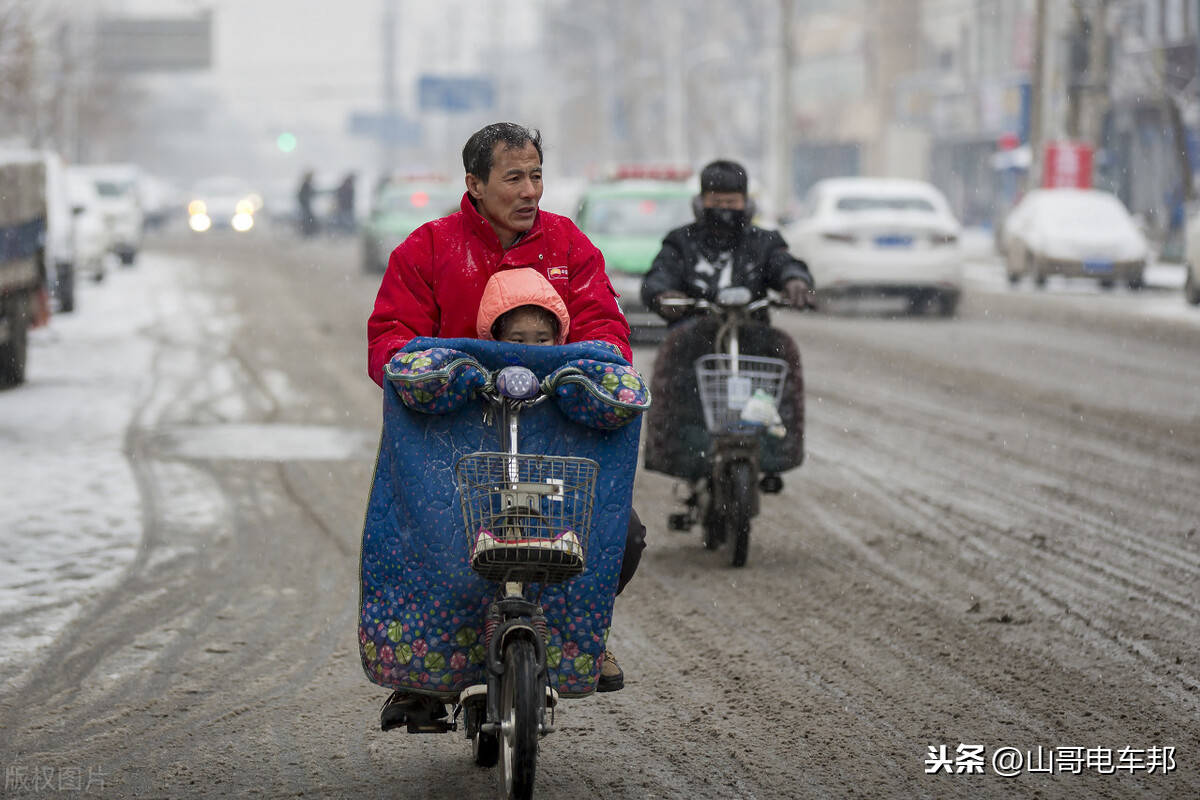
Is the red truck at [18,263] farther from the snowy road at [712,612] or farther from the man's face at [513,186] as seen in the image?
the man's face at [513,186]

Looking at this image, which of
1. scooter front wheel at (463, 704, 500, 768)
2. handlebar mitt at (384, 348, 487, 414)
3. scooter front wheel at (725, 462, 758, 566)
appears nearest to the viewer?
handlebar mitt at (384, 348, 487, 414)

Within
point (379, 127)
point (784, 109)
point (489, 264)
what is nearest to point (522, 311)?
point (489, 264)

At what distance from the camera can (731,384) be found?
880cm

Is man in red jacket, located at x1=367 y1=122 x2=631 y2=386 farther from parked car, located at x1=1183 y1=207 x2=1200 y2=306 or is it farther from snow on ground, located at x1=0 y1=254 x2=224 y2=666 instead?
parked car, located at x1=1183 y1=207 x2=1200 y2=306

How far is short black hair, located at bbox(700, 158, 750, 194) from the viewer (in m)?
8.92

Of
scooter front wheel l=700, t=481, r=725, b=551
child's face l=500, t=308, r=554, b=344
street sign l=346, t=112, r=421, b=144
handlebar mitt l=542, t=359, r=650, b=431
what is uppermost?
street sign l=346, t=112, r=421, b=144

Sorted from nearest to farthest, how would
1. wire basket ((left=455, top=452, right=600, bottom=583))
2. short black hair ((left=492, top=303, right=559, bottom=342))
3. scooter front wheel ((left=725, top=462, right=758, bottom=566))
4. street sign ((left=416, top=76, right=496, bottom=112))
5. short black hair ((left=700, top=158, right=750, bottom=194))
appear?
wire basket ((left=455, top=452, right=600, bottom=583)), short black hair ((left=492, top=303, right=559, bottom=342)), scooter front wheel ((left=725, top=462, right=758, bottom=566)), short black hair ((left=700, top=158, right=750, bottom=194)), street sign ((left=416, top=76, right=496, bottom=112))

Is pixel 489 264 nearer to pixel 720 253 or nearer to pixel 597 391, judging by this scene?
pixel 597 391

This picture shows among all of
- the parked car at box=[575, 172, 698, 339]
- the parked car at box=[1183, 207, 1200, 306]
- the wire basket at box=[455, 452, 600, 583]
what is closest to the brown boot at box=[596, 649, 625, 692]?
the wire basket at box=[455, 452, 600, 583]

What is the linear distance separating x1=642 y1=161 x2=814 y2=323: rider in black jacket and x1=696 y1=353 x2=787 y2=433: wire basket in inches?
11.3

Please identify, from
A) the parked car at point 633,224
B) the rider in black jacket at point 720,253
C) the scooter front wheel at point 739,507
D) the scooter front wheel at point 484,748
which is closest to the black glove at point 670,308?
the rider in black jacket at point 720,253

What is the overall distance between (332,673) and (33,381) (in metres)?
11.0

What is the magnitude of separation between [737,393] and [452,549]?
3.95 meters

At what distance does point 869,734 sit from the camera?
5941mm
